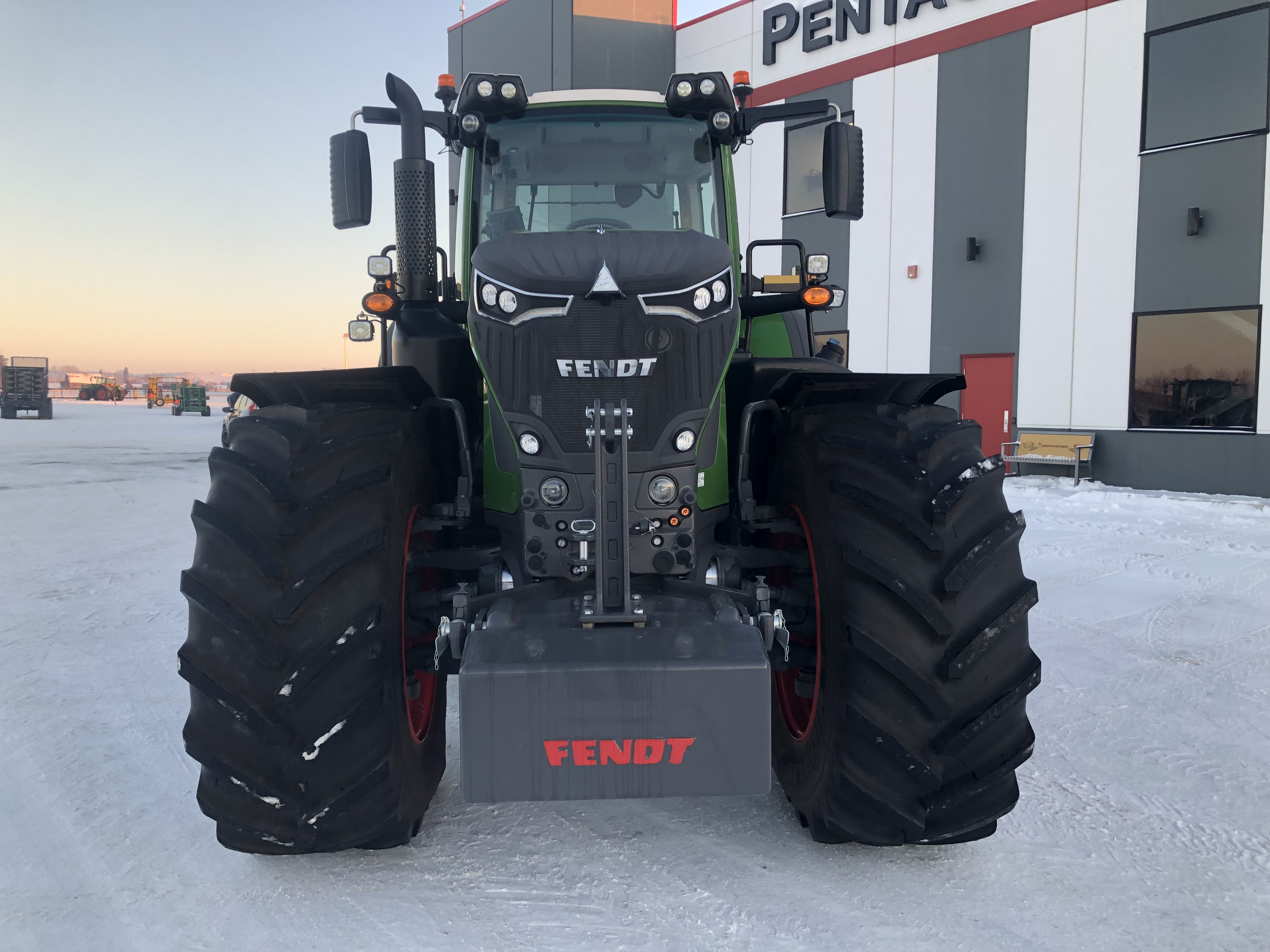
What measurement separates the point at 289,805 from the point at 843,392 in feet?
7.43

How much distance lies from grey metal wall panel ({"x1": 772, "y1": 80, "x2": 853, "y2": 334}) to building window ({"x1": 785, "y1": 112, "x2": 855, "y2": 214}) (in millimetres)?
142

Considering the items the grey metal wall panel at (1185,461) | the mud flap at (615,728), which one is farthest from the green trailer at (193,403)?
the mud flap at (615,728)

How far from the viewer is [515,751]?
86.4 inches

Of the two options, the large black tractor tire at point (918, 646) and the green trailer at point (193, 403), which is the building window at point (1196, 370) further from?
the green trailer at point (193, 403)

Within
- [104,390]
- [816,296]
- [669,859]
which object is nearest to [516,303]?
[669,859]

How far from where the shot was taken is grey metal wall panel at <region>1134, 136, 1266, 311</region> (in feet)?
38.2

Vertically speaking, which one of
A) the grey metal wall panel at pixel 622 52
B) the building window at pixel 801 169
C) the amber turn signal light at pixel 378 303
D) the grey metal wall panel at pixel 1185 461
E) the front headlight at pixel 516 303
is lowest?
the grey metal wall panel at pixel 1185 461

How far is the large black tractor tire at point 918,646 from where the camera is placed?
2.38 metres

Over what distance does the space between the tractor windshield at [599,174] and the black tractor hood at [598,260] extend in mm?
693

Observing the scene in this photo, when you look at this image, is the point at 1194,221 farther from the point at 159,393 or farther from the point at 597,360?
the point at 159,393

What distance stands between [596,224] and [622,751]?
2.14 m

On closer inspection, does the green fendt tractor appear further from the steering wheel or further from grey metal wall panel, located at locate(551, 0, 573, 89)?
grey metal wall panel, located at locate(551, 0, 573, 89)

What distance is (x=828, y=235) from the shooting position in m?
16.3

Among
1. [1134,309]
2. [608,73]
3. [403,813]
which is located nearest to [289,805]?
[403,813]
